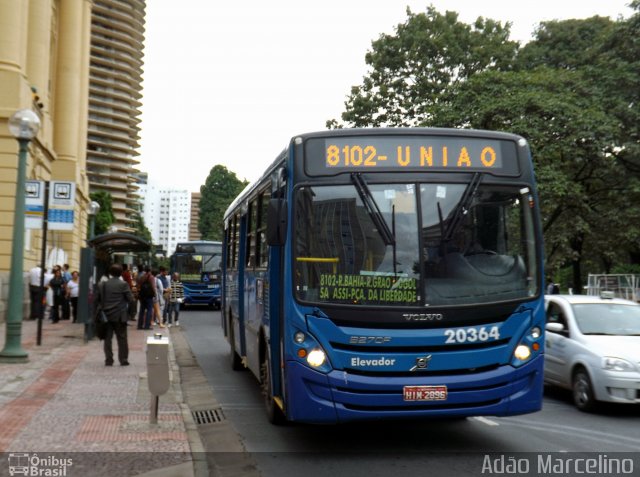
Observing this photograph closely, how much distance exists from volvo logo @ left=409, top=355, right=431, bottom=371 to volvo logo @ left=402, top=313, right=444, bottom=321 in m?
0.33

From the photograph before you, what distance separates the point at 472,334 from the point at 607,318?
4.63m

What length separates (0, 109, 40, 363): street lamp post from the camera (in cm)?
1360

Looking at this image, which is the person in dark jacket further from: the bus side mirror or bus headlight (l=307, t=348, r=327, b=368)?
bus headlight (l=307, t=348, r=327, b=368)

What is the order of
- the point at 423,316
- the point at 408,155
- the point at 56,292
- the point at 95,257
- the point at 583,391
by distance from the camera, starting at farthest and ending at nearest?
1. the point at 56,292
2. the point at 95,257
3. the point at 583,391
4. the point at 408,155
5. the point at 423,316

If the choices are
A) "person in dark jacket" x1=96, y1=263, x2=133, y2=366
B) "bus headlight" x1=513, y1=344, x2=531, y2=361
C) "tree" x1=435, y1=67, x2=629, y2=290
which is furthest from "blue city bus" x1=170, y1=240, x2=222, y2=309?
"bus headlight" x1=513, y1=344, x2=531, y2=361

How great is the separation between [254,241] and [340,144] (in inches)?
120

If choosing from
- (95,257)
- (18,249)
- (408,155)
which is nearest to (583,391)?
(408,155)

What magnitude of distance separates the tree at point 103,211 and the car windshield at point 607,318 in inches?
3806

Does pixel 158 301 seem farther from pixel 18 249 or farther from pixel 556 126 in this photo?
pixel 556 126

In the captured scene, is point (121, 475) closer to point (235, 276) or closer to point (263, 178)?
point (263, 178)

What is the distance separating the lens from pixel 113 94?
4857 inches

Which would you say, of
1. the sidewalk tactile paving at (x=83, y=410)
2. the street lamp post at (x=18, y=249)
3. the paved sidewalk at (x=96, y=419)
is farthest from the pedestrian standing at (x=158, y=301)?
the paved sidewalk at (x=96, y=419)

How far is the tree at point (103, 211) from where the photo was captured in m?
105

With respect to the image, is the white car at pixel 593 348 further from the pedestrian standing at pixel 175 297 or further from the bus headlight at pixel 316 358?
the pedestrian standing at pixel 175 297
